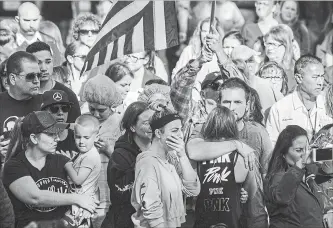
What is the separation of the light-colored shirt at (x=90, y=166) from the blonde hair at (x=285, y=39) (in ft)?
13.1

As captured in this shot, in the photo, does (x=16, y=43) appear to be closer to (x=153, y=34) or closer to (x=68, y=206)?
(x=153, y=34)

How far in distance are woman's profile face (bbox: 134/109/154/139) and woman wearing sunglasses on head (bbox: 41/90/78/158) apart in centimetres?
61

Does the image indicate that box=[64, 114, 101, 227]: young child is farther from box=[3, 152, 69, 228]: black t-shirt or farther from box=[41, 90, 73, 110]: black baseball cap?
box=[41, 90, 73, 110]: black baseball cap

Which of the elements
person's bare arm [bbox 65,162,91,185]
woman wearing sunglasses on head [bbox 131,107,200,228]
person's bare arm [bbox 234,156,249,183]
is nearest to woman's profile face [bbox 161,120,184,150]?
woman wearing sunglasses on head [bbox 131,107,200,228]

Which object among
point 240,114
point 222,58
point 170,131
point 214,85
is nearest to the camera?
point 170,131

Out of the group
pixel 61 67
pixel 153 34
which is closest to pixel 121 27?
pixel 153 34

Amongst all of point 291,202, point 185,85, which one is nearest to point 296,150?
point 291,202

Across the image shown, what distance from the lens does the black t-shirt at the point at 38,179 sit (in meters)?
8.54

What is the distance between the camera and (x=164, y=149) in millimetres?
8477

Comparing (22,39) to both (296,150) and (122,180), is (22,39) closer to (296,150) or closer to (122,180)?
(122,180)

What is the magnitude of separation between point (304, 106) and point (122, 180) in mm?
2714

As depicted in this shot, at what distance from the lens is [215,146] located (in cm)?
873

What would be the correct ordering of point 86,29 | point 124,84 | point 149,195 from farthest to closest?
1. point 86,29
2. point 124,84
3. point 149,195

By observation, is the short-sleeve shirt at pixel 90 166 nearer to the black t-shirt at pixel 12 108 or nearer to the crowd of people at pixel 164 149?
the crowd of people at pixel 164 149
